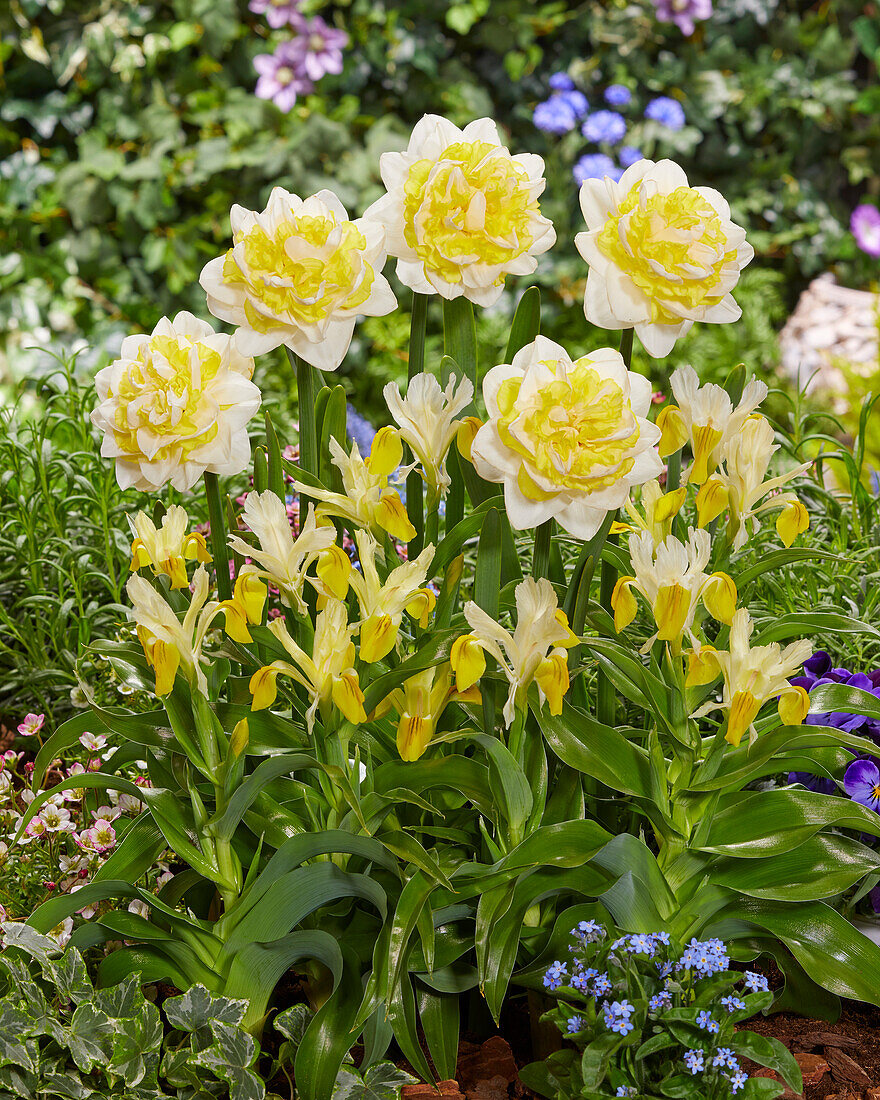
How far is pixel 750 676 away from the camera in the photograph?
3.50ft

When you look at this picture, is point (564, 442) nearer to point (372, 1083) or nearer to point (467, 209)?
point (467, 209)

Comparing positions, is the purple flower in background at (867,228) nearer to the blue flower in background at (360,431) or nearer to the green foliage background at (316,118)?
the green foliage background at (316,118)

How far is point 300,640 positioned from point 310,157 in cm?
323

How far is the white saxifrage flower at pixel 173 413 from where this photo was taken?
1035mm

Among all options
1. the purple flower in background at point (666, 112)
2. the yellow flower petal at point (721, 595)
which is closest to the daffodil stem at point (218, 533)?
the yellow flower petal at point (721, 595)

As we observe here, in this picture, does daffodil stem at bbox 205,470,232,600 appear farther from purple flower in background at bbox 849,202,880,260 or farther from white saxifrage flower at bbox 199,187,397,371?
purple flower in background at bbox 849,202,880,260

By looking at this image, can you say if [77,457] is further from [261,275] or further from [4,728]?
[261,275]

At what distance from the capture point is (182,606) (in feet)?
3.95

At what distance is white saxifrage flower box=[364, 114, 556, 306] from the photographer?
1059 millimetres

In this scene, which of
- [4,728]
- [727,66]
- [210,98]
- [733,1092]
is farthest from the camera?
Answer: [727,66]

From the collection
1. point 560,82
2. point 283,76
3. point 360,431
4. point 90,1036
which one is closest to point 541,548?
point 90,1036

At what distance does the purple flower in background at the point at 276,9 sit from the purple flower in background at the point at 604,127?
1.20 metres

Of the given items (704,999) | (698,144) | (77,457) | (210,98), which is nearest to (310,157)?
(210,98)

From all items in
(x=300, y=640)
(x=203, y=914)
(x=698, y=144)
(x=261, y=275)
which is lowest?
(x=698, y=144)
